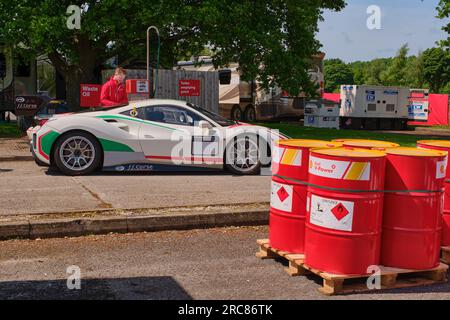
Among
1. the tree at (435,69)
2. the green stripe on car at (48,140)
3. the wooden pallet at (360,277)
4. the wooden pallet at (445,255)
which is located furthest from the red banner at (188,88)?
the tree at (435,69)

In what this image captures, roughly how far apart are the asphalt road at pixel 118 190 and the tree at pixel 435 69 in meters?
A: 69.9

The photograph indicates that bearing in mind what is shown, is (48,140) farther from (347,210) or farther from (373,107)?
(373,107)

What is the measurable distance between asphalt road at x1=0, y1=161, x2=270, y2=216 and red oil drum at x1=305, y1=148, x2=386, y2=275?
2863mm

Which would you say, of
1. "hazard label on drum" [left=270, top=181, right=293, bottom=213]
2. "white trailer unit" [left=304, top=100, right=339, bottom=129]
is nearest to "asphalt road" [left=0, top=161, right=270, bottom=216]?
"hazard label on drum" [left=270, top=181, right=293, bottom=213]

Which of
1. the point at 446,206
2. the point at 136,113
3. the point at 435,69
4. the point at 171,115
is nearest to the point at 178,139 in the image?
the point at 171,115

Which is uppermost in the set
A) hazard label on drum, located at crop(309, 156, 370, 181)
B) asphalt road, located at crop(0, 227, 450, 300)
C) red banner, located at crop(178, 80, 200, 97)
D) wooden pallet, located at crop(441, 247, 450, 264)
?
red banner, located at crop(178, 80, 200, 97)

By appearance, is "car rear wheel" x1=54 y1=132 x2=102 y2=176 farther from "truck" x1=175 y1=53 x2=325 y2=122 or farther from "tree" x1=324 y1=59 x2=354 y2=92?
"tree" x1=324 y1=59 x2=354 y2=92

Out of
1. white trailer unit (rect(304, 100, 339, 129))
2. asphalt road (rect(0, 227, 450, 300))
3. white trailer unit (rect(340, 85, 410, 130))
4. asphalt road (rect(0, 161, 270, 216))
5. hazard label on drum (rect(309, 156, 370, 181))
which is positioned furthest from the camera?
white trailer unit (rect(340, 85, 410, 130))

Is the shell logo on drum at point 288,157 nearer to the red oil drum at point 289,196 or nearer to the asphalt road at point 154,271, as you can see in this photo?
the red oil drum at point 289,196

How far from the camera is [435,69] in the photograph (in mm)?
75062

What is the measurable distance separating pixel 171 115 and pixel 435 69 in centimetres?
7168

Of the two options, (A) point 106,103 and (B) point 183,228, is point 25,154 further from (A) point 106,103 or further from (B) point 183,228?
(B) point 183,228

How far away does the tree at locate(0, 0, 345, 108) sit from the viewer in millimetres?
15797
